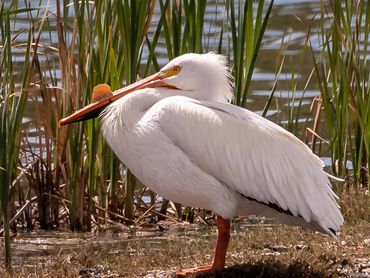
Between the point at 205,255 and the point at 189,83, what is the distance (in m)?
0.97

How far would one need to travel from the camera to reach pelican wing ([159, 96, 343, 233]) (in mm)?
5961

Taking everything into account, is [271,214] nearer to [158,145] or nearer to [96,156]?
[158,145]

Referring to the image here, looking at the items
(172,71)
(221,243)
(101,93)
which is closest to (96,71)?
(101,93)

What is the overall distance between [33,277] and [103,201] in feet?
6.09

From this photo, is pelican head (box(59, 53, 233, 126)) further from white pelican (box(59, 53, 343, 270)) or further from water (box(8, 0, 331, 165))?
water (box(8, 0, 331, 165))

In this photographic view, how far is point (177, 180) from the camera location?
599cm

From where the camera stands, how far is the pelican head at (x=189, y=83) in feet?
21.0

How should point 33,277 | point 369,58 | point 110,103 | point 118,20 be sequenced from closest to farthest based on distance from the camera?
point 33,277
point 110,103
point 118,20
point 369,58

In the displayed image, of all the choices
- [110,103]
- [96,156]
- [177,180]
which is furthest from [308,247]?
[96,156]

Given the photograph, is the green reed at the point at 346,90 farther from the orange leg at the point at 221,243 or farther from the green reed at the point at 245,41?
the orange leg at the point at 221,243

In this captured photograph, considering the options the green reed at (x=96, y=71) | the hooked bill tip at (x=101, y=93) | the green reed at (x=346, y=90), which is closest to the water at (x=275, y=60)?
the green reed at (x=346, y=90)

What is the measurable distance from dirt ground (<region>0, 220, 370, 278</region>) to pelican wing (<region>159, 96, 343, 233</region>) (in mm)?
342

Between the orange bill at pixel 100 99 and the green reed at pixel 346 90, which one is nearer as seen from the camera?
the orange bill at pixel 100 99

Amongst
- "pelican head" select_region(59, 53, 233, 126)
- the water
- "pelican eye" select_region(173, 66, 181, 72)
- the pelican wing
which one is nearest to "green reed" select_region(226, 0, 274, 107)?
"pelican head" select_region(59, 53, 233, 126)
